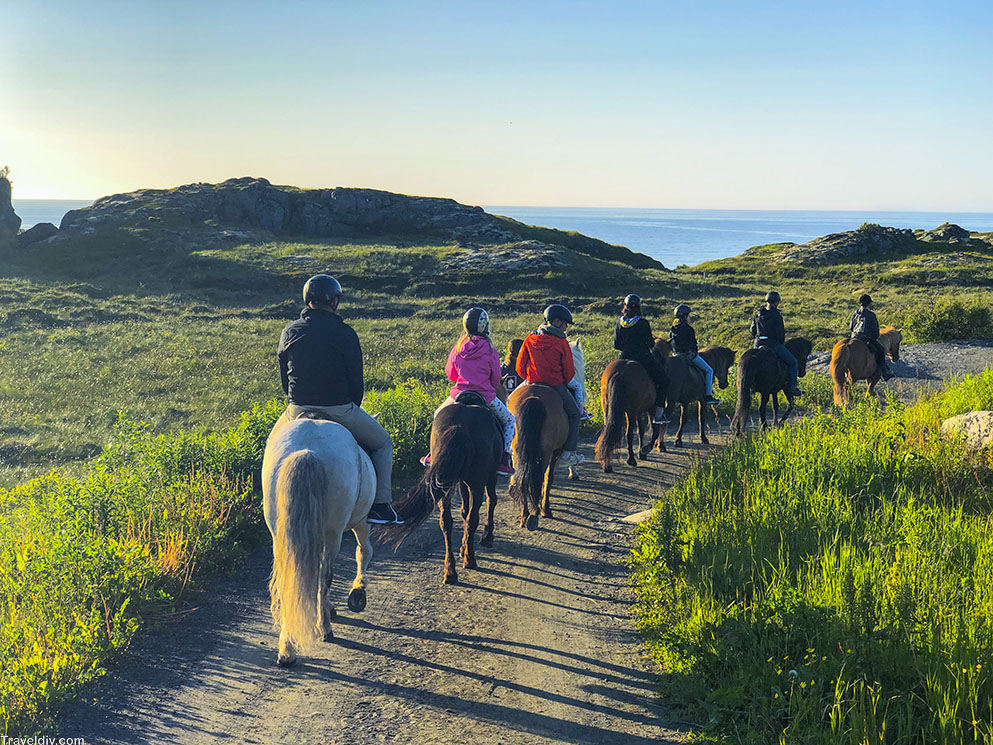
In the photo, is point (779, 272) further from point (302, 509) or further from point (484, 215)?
point (302, 509)

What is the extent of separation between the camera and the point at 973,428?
926 centimetres

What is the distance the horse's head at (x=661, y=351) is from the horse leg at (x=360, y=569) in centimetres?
742

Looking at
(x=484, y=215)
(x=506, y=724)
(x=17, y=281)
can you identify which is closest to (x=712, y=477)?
(x=506, y=724)

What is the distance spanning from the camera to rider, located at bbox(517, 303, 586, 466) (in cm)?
968

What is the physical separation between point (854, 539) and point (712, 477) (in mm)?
2321

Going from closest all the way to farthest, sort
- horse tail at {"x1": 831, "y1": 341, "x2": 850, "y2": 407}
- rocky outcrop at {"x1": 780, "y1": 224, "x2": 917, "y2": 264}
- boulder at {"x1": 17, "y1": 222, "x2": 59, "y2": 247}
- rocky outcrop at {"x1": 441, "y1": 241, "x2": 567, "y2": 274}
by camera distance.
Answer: horse tail at {"x1": 831, "y1": 341, "x2": 850, "y2": 407} → rocky outcrop at {"x1": 441, "y1": 241, "x2": 567, "y2": 274} → boulder at {"x1": 17, "y1": 222, "x2": 59, "y2": 247} → rocky outcrop at {"x1": 780, "y1": 224, "x2": 917, "y2": 264}

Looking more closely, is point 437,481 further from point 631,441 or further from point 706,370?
point 706,370

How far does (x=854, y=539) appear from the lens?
6.53 meters

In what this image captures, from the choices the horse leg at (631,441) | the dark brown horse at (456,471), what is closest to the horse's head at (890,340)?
the horse leg at (631,441)

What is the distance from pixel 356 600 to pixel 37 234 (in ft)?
271

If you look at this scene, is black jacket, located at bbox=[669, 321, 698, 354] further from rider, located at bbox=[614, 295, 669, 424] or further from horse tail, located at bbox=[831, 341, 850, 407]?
horse tail, located at bbox=[831, 341, 850, 407]

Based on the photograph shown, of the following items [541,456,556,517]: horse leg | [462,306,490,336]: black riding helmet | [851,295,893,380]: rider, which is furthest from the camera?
[851,295,893,380]: rider

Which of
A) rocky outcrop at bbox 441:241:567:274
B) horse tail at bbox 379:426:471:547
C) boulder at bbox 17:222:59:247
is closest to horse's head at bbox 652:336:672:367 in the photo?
horse tail at bbox 379:426:471:547

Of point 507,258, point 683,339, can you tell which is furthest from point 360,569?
point 507,258
